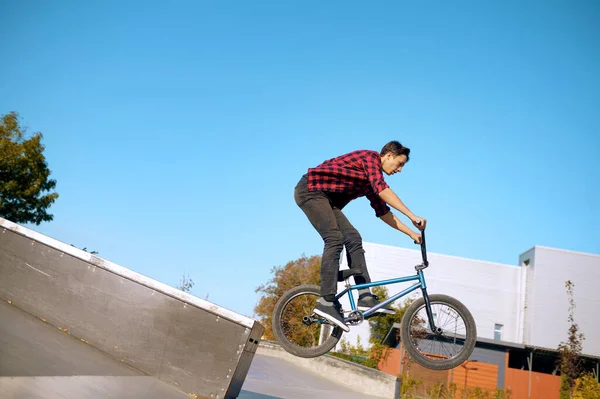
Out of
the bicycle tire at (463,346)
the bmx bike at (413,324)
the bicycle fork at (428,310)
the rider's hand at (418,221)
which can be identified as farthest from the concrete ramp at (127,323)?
the rider's hand at (418,221)

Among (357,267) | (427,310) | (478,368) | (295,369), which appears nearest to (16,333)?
(357,267)

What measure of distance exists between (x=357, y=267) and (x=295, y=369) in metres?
15.6

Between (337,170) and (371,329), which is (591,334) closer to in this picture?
(371,329)

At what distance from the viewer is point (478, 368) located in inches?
1175

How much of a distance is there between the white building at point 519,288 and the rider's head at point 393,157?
108 ft

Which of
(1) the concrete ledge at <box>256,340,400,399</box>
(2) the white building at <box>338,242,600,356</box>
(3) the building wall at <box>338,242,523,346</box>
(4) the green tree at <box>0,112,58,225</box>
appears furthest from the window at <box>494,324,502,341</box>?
(4) the green tree at <box>0,112,58,225</box>

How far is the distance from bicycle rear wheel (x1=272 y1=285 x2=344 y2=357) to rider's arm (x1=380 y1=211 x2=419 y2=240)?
1.14 m

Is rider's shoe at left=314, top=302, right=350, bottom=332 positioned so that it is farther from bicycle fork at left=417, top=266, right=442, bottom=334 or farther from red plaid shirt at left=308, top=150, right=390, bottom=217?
red plaid shirt at left=308, top=150, right=390, bottom=217

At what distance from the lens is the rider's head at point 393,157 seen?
5367 mm

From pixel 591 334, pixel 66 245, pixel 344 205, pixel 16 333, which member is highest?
pixel 591 334

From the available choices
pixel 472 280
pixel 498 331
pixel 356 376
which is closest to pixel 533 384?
pixel 498 331

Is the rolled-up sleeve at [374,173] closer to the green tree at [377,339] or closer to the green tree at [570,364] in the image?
the green tree at [377,339]

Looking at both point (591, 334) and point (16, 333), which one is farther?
point (591, 334)

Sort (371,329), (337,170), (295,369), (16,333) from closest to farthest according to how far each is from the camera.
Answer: (16,333) < (337,170) < (295,369) < (371,329)
